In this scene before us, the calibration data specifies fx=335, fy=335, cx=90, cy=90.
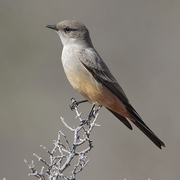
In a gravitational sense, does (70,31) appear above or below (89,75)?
above

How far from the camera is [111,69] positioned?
25.6ft

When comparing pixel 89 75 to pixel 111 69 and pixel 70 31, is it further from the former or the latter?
pixel 111 69

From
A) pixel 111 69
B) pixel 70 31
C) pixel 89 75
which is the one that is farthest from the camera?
pixel 111 69

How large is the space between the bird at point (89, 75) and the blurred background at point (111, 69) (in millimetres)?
2495

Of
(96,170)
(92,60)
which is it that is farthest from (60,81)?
(92,60)

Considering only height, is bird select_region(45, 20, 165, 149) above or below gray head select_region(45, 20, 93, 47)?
below

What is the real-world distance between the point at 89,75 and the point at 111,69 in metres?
3.55

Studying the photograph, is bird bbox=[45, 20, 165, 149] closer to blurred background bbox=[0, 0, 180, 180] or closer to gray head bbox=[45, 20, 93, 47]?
gray head bbox=[45, 20, 93, 47]

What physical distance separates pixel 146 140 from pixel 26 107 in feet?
9.71

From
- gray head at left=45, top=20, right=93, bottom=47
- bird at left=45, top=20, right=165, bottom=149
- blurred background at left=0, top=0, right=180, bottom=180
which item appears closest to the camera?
bird at left=45, top=20, right=165, bottom=149

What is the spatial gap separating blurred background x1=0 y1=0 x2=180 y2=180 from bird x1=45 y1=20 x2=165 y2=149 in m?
2.49

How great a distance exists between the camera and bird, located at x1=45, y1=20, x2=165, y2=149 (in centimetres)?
420

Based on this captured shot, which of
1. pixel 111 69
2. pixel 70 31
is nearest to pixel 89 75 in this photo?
pixel 70 31

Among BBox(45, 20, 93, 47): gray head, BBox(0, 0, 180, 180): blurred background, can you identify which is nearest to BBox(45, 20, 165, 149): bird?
BBox(45, 20, 93, 47): gray head
